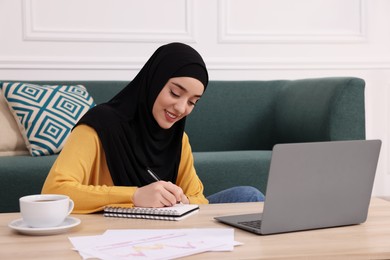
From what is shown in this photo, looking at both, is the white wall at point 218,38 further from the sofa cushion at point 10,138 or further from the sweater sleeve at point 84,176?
the sweater sleeve at point 84,176

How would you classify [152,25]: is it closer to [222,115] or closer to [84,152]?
[222,115]

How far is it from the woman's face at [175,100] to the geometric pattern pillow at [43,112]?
118cm

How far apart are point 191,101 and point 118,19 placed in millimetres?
1801

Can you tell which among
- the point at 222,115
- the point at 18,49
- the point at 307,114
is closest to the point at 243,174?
the point at 307,114

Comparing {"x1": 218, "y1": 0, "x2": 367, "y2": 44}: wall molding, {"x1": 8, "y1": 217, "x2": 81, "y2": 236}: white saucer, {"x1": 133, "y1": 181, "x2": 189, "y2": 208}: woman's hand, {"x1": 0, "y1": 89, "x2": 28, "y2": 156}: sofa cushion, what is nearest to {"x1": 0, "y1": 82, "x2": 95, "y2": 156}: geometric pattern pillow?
{"x1": 0, "y1": 89, "x2": 28, "y2": 156}: sofa cushion

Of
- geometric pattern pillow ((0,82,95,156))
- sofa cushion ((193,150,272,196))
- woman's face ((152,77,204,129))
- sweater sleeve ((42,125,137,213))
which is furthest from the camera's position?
geometric pattern pillow ((0,82,95,156))

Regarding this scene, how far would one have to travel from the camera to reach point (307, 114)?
2896 millimetres

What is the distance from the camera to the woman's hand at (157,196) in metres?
1.38

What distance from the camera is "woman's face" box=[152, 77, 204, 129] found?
5.64 feet

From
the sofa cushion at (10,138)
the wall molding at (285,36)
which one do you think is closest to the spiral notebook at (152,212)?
the sofa cushion at (10,138)

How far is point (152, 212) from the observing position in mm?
1315

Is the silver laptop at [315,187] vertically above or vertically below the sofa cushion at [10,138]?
above

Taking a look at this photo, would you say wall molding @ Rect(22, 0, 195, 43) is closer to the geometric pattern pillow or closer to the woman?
the geometric pattern pillow

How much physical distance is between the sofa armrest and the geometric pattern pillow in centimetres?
104
